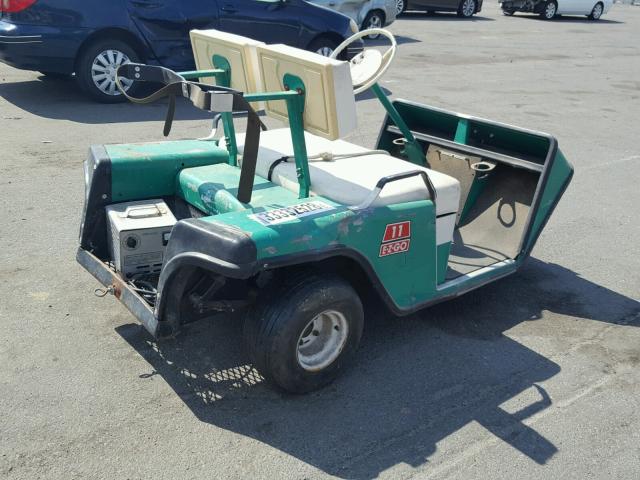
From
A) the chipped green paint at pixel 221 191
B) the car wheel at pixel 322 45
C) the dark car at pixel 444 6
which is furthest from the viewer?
the dark car at pixel 444 6

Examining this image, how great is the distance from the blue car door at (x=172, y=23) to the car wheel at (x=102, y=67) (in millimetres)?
390

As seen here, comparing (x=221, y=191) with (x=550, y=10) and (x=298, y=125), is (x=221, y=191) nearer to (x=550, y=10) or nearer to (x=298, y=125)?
(x=298, y=125)

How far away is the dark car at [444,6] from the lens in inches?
853

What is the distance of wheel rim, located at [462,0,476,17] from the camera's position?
73.9 ft

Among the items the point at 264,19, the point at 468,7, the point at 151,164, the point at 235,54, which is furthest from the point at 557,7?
the point at 151,164

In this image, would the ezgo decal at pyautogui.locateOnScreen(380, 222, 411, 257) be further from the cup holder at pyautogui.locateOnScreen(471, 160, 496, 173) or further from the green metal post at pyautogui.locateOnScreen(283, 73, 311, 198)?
the cup holder at pyautogui.locateOnScreen(471, 160, 496, 173)

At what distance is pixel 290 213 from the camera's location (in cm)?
354

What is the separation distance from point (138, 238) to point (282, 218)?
98cm

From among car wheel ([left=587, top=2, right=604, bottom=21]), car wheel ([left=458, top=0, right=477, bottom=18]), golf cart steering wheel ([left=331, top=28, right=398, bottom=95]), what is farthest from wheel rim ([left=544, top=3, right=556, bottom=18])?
golf cart steering wheel ([left=331, top=28, right=398, bottom=95])

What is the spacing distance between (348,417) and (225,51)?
2.24m

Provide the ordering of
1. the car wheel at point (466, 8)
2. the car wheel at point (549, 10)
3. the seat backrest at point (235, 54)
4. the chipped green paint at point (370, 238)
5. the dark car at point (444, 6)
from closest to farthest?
the chipped green paint at point (370, 238) → the seat backrest at point (235, 54) → the dark car at point (444, 6) → the car wheel at point (466, 8) → the car wheel at point (549, 10)

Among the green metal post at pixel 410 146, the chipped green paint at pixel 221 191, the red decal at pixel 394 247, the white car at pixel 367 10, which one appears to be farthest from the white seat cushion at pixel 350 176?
the white car at pixel 367 10

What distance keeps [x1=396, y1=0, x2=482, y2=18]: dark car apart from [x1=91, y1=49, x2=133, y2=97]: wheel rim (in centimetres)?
1367

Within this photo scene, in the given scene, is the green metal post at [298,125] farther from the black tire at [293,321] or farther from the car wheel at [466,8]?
the car wheel at [466,8]
